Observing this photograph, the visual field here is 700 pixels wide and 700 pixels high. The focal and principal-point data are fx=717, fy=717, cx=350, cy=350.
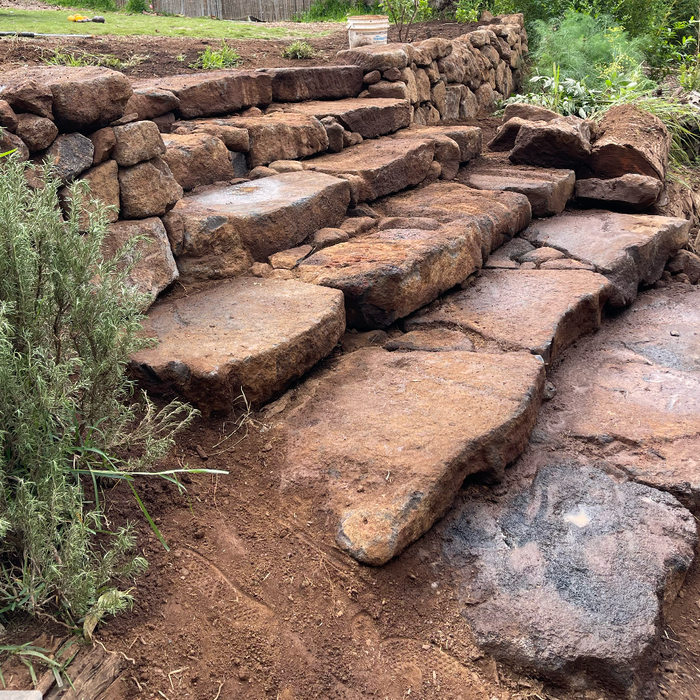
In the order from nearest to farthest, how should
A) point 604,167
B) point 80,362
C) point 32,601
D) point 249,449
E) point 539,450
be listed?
point 32,601
point 80,362
point 249,449
point 539,450
point 604,167

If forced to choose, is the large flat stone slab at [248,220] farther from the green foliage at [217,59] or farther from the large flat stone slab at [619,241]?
the green foliage at [217,59]

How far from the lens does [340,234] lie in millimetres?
3871

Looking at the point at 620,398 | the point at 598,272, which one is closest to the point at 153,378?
the point at 620,398

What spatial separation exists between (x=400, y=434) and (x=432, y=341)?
848 millimetres

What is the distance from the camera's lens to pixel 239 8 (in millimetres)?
11602

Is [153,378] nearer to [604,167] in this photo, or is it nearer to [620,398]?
[620,398]

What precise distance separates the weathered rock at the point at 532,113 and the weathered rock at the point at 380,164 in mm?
1712

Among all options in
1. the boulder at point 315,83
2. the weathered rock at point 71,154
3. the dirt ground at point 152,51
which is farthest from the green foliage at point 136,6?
the weathered rock at point 71,154

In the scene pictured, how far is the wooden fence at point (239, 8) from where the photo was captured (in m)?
11.2

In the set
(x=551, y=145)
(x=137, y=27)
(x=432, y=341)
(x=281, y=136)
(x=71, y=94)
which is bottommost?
(x=432, y=341)

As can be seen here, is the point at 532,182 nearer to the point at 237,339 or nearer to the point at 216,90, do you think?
the point at 216,90

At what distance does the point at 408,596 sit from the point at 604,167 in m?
4.33

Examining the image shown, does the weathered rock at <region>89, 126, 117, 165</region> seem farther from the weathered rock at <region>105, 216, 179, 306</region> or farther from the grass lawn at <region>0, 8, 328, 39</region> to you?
the grass lawn at <region>0, 8, 328, 39</region>

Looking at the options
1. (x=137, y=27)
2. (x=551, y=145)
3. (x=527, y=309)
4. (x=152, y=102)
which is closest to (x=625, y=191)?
(x=551, y=145)
